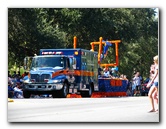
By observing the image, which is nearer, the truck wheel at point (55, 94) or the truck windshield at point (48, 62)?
the truck wheel at point (55, 94)

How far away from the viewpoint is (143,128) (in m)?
26.1

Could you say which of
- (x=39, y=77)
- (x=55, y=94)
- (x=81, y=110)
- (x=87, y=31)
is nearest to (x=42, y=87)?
(x=39, y=77)

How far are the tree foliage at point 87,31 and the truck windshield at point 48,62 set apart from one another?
460 mm

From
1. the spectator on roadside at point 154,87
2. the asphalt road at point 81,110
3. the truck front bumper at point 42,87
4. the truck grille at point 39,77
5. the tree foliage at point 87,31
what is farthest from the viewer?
the truck grille at point 39,77

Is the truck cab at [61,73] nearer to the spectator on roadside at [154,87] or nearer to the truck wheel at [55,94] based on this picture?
the truck wheel at [55,94]

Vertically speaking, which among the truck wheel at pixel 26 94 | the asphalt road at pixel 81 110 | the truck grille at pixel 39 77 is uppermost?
the truck grille at pixel 39 77

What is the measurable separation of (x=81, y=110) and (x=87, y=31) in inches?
72.5

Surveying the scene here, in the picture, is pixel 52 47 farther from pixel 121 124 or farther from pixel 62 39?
pixel 121 124

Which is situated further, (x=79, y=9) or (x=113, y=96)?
(x=113, y=96)

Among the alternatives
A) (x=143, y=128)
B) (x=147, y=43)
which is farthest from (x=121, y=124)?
(x=147, y=43)

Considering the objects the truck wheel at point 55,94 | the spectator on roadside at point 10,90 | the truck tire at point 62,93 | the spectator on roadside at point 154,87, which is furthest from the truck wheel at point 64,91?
the spectator on roadside at point 154,87

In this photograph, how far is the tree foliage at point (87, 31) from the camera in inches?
1057

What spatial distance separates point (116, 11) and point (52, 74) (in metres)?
2.19

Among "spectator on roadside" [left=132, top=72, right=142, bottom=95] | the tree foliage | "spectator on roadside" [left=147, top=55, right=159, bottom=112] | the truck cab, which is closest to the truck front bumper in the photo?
the truck cab
